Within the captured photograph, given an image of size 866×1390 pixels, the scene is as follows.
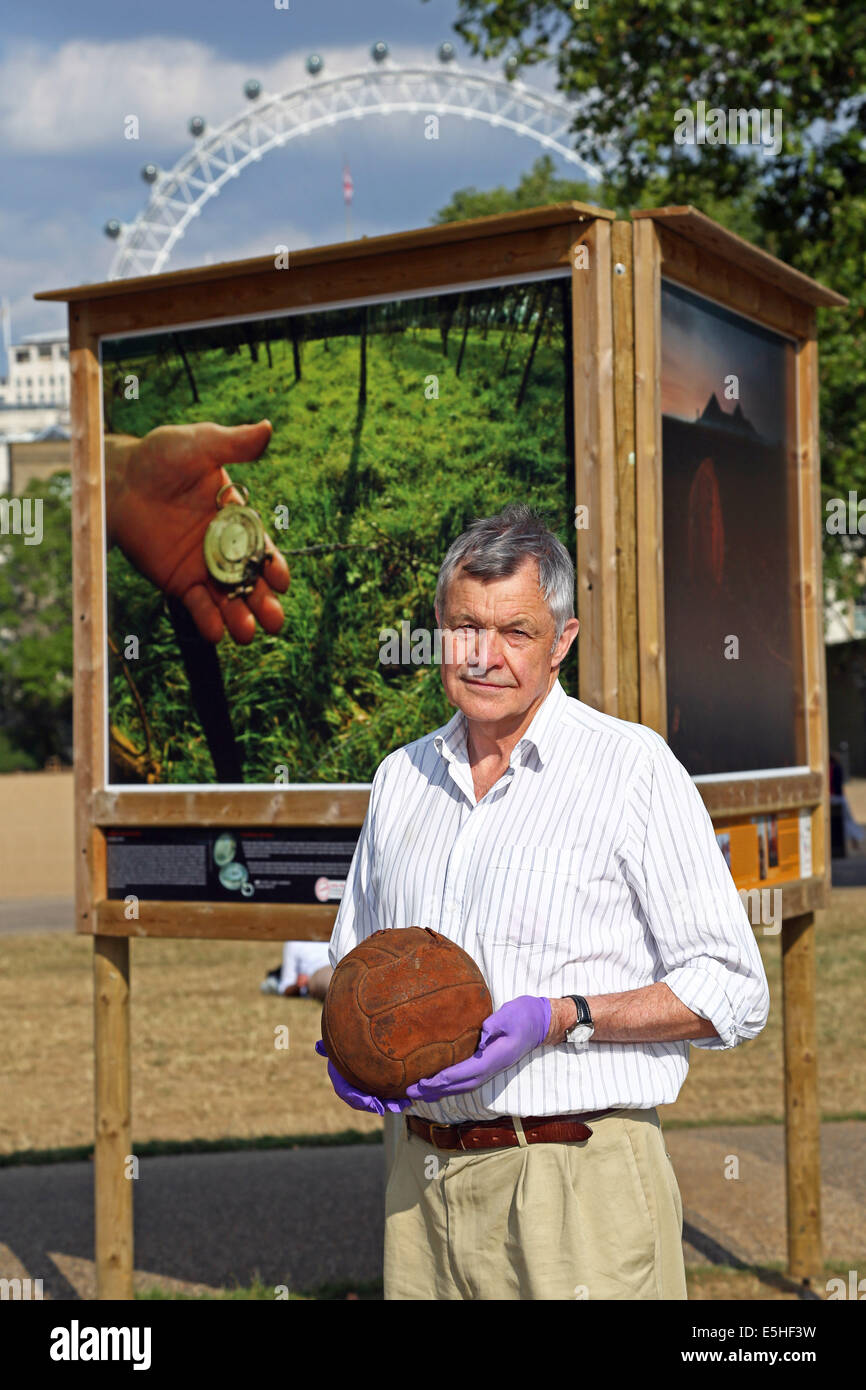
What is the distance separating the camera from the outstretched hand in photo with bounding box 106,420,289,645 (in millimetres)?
5410

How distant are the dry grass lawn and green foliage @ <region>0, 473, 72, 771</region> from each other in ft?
171

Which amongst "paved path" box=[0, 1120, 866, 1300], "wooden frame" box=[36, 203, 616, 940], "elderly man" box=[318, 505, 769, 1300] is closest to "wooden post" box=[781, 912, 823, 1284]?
"paved path" box=[0, 1120, 866, 1300]

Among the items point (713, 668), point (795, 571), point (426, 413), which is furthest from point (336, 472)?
point (795, 571)

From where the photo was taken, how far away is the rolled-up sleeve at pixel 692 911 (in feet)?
8.92

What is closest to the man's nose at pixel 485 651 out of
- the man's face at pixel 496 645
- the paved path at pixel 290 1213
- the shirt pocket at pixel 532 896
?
the man's face at pixel 496 645

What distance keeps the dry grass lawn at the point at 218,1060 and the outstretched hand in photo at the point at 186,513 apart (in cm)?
418

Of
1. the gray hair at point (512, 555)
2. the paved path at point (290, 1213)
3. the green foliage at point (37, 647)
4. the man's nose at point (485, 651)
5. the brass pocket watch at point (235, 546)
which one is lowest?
the paved path at point (290, 1213)

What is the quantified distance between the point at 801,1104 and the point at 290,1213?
227 cm

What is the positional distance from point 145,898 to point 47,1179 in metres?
2.86

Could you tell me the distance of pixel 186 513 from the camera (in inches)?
217

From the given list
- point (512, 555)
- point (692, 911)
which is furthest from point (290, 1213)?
point (512, 555)

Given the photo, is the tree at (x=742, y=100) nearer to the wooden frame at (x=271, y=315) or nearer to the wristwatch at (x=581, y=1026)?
the wooden frame at (x=271, y=315)

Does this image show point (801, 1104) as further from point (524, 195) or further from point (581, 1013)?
point (524, 195)

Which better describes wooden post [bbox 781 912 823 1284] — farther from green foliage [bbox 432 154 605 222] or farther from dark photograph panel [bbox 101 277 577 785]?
green foliage [bbox 432 154 605 222]
